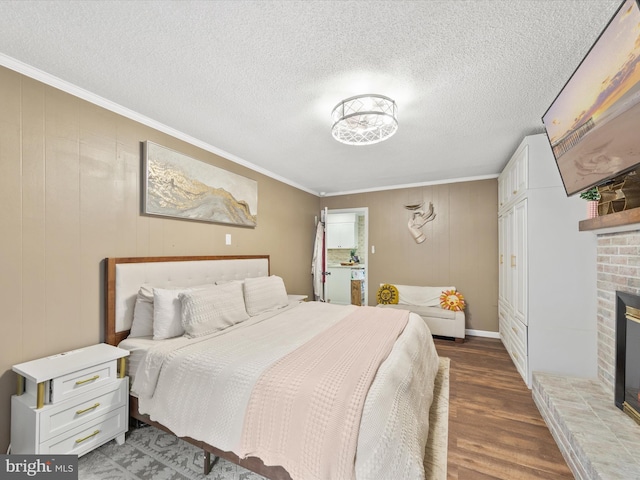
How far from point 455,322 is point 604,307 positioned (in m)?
1.85

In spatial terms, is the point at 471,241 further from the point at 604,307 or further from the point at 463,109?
the point at 463,109

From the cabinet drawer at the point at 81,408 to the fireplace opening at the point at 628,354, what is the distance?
3252 mm

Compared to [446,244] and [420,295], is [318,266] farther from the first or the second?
[446,244]

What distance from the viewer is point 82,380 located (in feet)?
5.48

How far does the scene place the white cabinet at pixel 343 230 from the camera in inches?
249

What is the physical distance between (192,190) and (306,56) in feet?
5.84

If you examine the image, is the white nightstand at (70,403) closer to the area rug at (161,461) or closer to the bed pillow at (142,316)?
the area rug at (161,461)

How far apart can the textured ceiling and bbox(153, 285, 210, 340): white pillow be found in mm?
1526

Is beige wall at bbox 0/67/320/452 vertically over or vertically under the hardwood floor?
over

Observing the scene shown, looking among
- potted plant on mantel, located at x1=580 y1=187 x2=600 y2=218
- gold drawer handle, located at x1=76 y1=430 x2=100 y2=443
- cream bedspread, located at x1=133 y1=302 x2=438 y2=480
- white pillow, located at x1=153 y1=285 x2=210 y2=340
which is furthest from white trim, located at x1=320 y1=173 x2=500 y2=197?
gold drawer handle, located at x1=76 y1=430 x2=100 y2=443

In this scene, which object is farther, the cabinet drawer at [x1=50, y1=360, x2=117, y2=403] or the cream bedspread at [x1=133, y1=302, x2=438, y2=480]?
the cabinet drawer at [x1=50, y1=360, x2=117, y2=403]

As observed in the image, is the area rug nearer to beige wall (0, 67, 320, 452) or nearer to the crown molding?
beige wall (0, 67, 320, 452)

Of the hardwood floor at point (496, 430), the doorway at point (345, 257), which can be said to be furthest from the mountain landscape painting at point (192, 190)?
the hardwood floor at point (496, 430)

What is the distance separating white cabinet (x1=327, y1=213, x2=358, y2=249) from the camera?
6.32m
